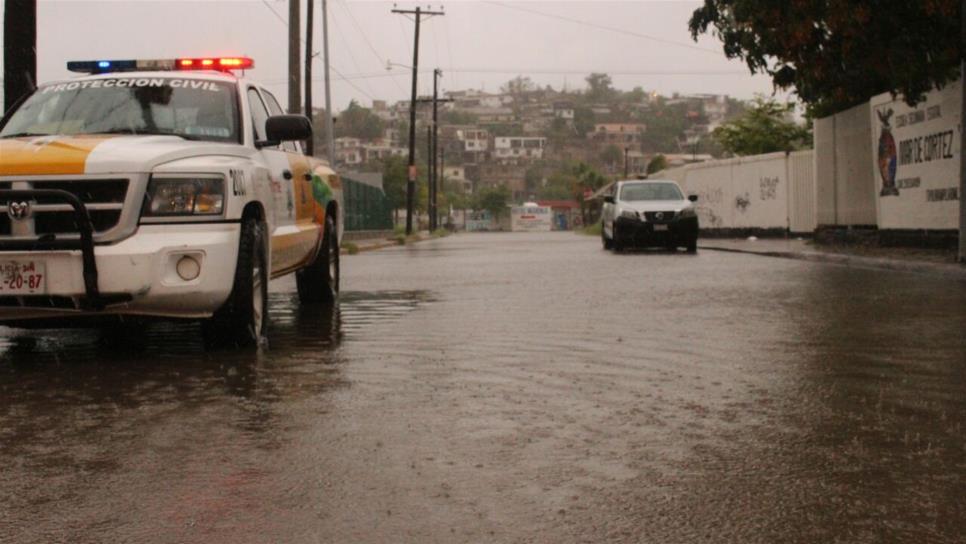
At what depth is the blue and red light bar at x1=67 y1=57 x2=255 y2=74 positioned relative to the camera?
942 cm

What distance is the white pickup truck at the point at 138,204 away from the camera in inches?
279

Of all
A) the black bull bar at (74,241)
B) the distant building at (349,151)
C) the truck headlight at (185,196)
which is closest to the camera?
the black bull bar at (74,241)

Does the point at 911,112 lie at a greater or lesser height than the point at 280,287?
greater

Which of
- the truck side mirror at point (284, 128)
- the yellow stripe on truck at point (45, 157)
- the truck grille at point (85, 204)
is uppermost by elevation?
the truck side mirror at point (284, 128)

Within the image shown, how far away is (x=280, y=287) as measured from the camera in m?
15.3

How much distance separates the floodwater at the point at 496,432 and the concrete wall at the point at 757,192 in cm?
2304

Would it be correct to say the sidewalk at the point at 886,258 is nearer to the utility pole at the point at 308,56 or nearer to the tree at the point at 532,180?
the utility pole at the point at 308,56

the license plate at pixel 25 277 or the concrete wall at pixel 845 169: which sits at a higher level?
the concrete wall at pixel 845 169

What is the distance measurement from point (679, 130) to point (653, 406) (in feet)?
614

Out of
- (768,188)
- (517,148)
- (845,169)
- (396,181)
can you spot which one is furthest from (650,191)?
(517,148)

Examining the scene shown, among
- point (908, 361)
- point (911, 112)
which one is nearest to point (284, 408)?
point (908, 361)

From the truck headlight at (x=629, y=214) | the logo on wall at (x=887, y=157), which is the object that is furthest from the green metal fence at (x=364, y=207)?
the logo on wall at (x=887, y=157)

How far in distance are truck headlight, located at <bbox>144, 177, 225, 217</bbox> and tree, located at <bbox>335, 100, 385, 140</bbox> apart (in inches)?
6454

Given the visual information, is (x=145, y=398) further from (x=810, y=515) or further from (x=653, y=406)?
(x=810, y=515)
